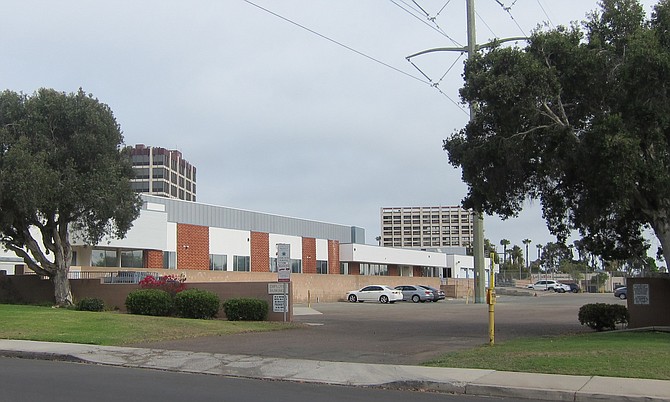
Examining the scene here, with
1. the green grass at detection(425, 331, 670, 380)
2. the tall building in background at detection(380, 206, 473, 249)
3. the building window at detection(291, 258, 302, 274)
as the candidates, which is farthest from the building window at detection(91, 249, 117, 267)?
the tall building in background at detection(380, 206, 473, 249)

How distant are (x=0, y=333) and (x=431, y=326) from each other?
15.0m

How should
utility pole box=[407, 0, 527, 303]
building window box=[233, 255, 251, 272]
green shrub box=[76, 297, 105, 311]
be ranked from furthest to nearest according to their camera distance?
building window box=[233, 255, 251, 272], utility pole box=[407, 0, 527, 303], green shrub box=[76, 297, 105, 311]

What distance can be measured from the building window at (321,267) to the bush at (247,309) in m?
43.0

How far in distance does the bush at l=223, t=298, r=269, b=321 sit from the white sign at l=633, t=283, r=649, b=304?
43.6ft

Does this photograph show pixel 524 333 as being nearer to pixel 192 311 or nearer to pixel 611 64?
pixel 611 64

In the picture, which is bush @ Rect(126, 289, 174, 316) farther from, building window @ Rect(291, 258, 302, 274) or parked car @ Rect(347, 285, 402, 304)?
building window @ Rect(291, 258, 302, 274)

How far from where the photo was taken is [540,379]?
12242mm

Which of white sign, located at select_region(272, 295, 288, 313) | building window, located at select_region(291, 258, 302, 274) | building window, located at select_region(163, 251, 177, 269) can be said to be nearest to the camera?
white sign, located at select_region(272, 295, 288, 313)

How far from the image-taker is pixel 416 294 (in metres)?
57.9

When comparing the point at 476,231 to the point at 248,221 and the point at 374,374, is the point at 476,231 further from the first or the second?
the point at 374,374

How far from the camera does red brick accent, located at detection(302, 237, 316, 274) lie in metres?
68.5

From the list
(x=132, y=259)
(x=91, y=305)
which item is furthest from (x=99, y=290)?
(x=132, y=259)

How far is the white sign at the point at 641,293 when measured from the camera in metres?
22.7

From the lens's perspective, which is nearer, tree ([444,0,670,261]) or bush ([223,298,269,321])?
tree ([444,0,670,261])
